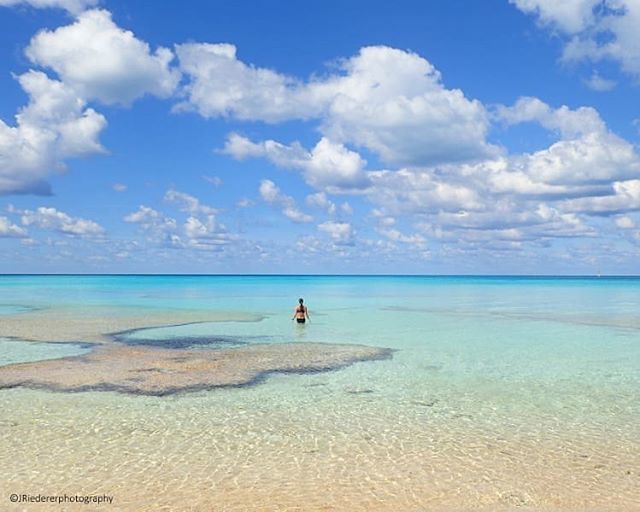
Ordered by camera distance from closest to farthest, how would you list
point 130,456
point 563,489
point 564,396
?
point 563,489
point 130,456
point 564,396

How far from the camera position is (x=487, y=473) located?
31.9 feet

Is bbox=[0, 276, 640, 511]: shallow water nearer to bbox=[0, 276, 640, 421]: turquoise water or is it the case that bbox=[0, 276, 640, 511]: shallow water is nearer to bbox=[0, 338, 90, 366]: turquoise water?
bbox=[0, 276, 640, 421]: turquoise water

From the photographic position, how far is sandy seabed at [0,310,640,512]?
879 centimetres

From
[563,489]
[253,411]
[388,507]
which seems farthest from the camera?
[253,411]

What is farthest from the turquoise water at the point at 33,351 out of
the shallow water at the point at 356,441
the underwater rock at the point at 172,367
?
the shallow water at the point at 356,441

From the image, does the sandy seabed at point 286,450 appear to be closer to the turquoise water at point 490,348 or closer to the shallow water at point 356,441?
the shallow water at point 356,441

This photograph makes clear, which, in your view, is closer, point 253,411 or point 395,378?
point 253,411

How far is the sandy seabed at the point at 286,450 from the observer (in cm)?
879

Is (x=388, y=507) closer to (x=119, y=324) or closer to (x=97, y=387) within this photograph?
(x=97, y=387)

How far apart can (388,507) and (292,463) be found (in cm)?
236

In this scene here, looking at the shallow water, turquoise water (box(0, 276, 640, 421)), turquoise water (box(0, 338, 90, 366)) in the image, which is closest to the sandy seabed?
the shallow water

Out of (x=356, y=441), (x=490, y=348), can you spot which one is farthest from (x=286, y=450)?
(x=490, y=348)

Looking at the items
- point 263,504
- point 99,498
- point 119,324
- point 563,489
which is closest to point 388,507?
point 263,504

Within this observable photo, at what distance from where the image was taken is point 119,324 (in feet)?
116
